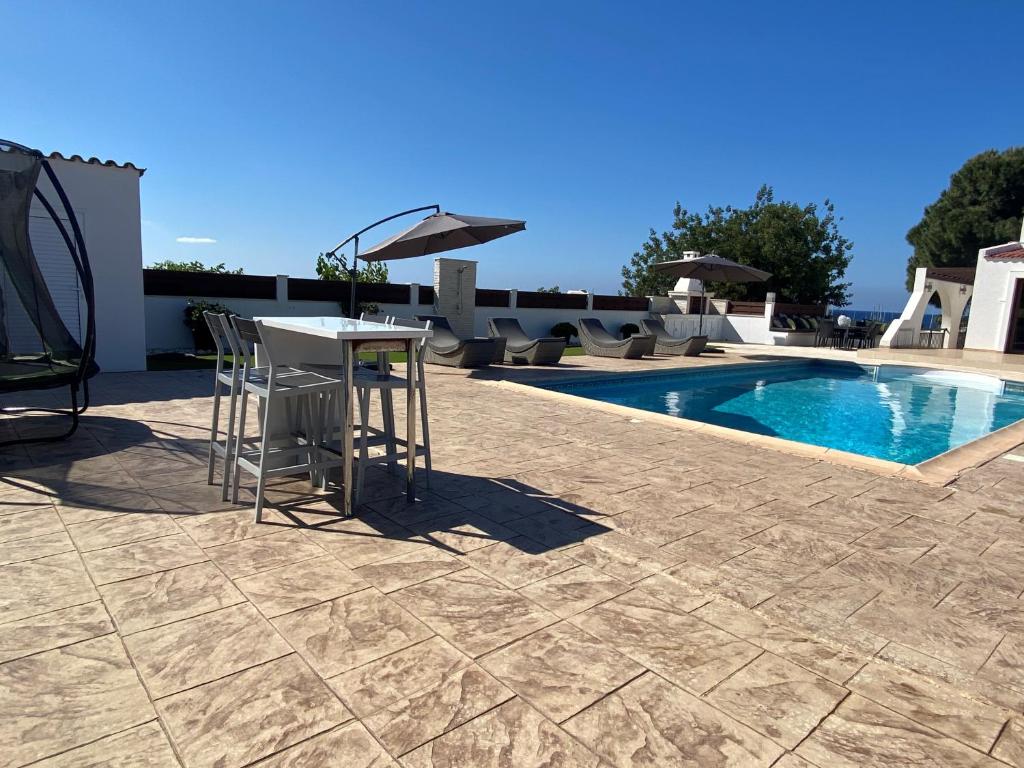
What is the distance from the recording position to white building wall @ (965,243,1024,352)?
17391 millimetres

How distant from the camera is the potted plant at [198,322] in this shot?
1220 centimetres

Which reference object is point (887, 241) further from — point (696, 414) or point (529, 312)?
point (696, 414)

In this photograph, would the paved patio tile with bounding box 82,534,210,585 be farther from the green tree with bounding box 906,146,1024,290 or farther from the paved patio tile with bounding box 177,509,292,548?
the green tree with bounding box 906,146,1024,290

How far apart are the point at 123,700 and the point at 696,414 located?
28.7 feet

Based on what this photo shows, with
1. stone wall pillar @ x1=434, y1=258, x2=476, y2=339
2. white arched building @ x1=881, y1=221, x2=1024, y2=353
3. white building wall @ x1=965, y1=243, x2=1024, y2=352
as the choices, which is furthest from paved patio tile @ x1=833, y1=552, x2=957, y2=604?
white building wall @ x1=965, y1=243, x2=1024, y2=352

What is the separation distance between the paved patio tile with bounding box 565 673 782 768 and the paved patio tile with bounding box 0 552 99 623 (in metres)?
2.13

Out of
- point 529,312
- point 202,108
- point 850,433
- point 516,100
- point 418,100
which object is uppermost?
point 516,100

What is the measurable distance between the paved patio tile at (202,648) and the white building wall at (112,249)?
28.4ft

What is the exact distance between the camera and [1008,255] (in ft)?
56.2

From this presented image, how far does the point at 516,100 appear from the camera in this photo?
69.5 feet

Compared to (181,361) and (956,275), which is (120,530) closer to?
(181,361)

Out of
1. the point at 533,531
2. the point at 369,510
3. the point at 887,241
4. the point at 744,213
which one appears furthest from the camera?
the point at 887,241

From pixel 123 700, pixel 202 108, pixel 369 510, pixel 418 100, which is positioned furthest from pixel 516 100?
pixel 123 700

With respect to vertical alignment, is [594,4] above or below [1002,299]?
above
